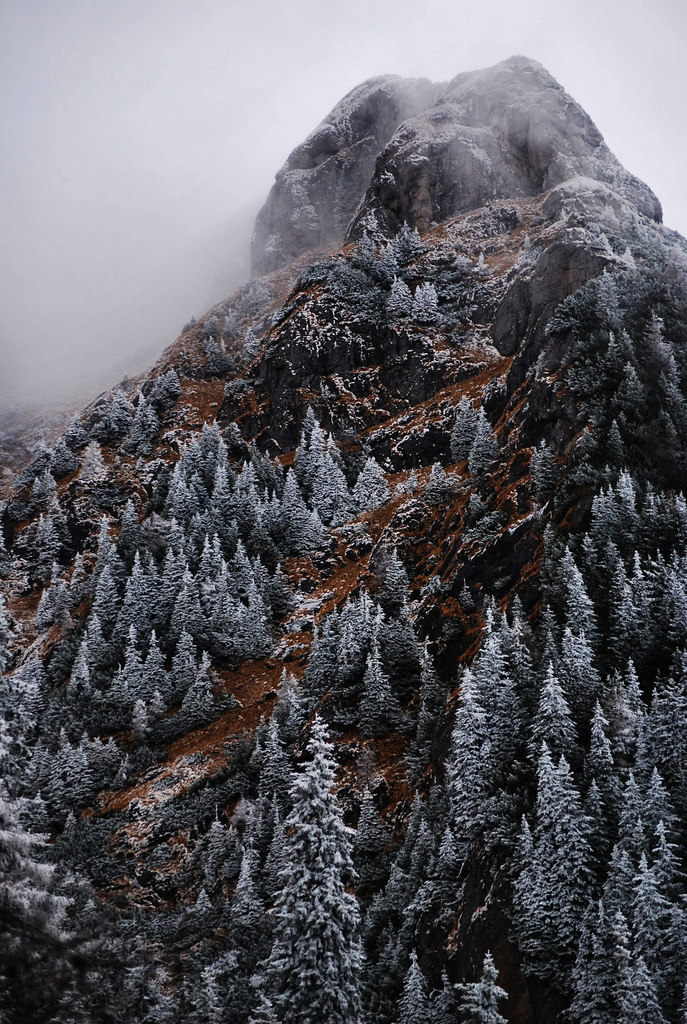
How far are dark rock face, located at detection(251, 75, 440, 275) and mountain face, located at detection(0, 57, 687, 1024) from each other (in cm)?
4342

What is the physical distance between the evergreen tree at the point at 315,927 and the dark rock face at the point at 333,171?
5670 inches

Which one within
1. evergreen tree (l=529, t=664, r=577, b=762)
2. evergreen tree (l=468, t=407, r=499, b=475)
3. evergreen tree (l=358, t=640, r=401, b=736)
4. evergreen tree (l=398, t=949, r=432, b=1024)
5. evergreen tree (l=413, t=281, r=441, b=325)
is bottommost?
evergreen tree (l=398, t=949, r=432, b=1024)

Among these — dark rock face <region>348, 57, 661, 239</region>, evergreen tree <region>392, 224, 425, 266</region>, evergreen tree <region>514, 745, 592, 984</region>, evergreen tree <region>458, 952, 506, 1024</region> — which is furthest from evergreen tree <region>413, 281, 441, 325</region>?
evergreen tree <region>458, 952, 506, 1024</region>

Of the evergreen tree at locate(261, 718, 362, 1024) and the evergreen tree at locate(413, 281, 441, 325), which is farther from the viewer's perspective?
the evergreen tree at locate(413, 281, 441, 325)

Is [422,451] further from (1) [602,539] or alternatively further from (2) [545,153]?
(2) [545,153]

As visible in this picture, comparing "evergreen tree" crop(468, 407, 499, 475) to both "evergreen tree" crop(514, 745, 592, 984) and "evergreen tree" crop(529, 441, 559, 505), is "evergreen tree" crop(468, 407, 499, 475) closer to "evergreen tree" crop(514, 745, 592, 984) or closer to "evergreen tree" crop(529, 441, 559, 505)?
"evergreen tree" crop(529, 441, 559, 505)

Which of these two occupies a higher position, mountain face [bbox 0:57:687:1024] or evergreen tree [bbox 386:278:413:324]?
evergreen tree [bbox 386:278:413:324]

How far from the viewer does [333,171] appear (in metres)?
153

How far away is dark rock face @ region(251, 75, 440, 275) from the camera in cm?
14662

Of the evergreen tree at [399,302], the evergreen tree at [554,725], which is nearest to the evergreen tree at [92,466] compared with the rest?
the evergreen tree at [399,302]

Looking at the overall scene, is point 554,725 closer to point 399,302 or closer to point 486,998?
point 486,998

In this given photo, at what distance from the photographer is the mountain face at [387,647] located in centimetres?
2100

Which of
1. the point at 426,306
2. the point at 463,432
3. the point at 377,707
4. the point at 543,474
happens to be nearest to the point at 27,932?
the point at 377,707

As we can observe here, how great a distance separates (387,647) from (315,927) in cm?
2590
